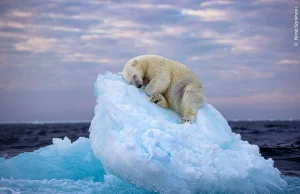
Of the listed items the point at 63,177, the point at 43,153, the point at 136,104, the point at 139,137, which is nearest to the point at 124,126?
the point at 139,137

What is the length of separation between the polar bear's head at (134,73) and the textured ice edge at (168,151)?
30 cm

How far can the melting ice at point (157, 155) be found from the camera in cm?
802

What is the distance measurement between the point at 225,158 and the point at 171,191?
4.38ft

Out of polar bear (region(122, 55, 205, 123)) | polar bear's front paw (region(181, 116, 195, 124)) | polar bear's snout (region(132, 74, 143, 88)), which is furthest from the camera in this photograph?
polar bear's snout (region(132, 74, 143, 88))

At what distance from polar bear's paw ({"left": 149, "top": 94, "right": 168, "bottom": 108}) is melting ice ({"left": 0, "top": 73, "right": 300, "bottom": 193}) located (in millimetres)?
125

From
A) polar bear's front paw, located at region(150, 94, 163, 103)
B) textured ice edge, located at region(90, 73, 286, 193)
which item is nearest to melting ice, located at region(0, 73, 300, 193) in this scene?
textured ice edge, located at region(90, 73, 286, 193)

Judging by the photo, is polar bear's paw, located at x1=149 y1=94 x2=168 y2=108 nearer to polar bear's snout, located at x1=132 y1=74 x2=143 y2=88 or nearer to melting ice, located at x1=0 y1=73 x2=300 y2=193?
melting ice, located at x1=0 y1=73 x2=300 y2=193

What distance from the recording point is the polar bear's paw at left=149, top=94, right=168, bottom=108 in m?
9.85

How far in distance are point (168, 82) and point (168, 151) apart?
2.23 metres

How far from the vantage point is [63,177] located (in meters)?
10.5

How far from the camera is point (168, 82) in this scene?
9977 millimetres

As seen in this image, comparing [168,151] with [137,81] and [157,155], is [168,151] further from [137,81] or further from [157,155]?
[137,81]

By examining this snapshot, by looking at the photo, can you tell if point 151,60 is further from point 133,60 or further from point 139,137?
point 139,137

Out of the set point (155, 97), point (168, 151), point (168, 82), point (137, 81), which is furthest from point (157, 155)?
point (137, 81)
